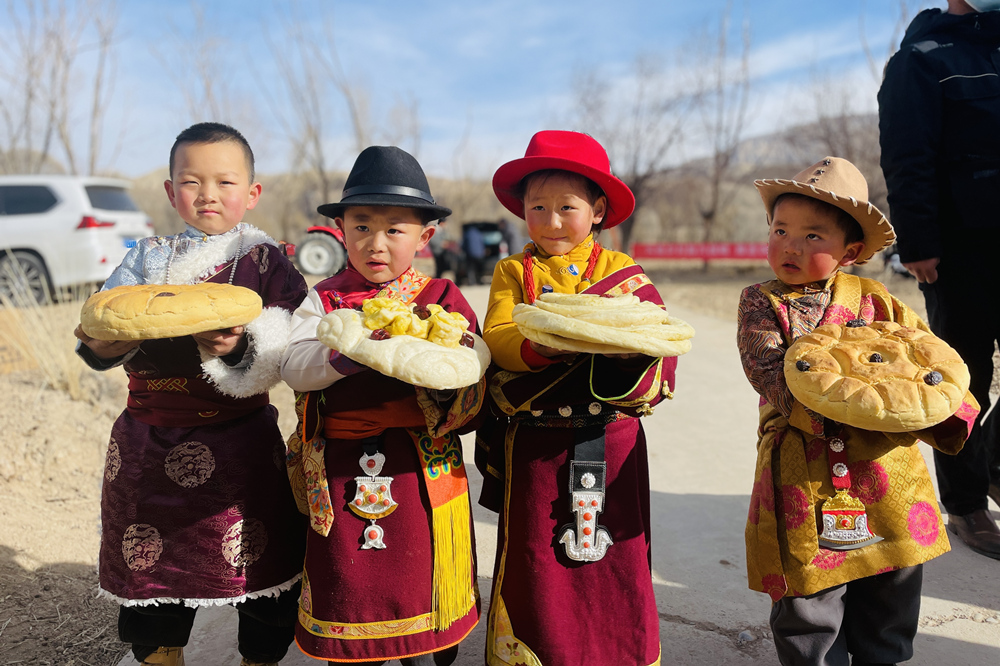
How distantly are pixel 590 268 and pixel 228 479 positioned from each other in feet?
3.83

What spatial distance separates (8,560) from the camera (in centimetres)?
280

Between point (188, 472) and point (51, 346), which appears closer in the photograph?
point (188, 472)

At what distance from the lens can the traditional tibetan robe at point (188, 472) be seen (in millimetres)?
1800

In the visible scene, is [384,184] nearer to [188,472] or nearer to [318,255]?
[188,472]

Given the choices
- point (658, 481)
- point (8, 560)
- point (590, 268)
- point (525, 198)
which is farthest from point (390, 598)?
point (658, 481)

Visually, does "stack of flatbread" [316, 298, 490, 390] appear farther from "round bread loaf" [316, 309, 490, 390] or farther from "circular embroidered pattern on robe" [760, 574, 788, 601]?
"circular embroidered pattern on robe" [760, 574, 788, 601]

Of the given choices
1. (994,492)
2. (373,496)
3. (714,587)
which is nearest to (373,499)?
(373,496)

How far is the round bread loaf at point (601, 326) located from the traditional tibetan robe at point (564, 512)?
0.57 feet

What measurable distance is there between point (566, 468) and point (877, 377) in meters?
0.78

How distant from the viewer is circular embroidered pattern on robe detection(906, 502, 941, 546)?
5.70ft

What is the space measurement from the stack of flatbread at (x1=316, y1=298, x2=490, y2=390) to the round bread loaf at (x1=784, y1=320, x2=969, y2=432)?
78cm

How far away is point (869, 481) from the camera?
1739 millimetres

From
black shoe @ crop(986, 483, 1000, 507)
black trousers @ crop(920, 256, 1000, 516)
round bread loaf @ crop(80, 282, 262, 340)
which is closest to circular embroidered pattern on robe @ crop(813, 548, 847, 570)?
black trousers @ crop(920, 256, 1000, 516)

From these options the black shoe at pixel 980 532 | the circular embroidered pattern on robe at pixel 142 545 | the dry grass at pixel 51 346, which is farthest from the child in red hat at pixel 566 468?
the dry grass at pixel 51 346
